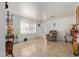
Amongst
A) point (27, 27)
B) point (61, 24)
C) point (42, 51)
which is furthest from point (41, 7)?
point (27, 27)

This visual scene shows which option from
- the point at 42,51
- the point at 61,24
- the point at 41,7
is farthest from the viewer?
the point at 61,24

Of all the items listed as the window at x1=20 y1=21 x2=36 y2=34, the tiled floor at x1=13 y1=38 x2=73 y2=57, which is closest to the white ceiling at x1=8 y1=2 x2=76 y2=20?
the tiled floor at x1=13 y1=38 x2=73 y2=57

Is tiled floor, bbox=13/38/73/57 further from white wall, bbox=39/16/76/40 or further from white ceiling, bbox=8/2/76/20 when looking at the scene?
white wall, bbox=39/16/76/40

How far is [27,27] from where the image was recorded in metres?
9.58

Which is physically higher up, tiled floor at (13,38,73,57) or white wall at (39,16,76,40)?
white wall at (39,16,76,40)

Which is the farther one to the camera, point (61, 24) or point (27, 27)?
point (27, 27)

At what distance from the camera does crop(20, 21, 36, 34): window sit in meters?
8.55

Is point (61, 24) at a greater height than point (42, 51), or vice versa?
point (61, 24)

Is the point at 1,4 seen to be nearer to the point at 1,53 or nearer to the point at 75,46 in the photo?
the point at 1,53

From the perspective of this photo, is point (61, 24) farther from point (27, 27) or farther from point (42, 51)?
point (42, 51)

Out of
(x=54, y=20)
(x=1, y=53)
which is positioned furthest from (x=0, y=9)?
(x=54, y=20)

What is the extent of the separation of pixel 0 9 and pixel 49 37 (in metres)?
7.92

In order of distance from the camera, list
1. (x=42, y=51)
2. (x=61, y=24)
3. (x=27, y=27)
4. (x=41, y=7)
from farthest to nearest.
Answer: (x=27, y=27), (x=61, y=24), (x=41, y=7), (x=42, y=51)

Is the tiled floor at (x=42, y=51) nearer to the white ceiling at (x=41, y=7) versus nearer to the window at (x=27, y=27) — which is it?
the white ceiling at (x=41, y=7)
